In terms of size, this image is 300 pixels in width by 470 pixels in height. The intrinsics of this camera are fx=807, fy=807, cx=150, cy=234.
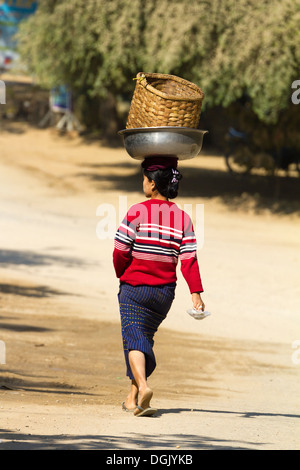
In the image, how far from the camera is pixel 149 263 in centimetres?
529

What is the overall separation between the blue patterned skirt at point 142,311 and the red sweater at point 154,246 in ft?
0.19

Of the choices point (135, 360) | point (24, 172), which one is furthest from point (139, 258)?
point (24, 172)

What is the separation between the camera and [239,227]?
19.5m

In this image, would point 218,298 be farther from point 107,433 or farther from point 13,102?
point 13,102

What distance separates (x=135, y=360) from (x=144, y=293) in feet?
1.44

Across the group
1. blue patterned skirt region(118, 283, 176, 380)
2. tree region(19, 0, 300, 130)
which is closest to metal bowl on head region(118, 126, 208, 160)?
blue patterned skirt region(118, 283, 176, 380)

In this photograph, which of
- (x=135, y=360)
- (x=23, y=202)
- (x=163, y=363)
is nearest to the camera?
(x=135, y=360)

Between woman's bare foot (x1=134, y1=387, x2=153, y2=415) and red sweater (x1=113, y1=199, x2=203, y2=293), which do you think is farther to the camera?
red sweater (x1=113, y1=199, x2=203, y2=293)

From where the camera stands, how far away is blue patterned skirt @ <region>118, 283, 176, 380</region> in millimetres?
5289

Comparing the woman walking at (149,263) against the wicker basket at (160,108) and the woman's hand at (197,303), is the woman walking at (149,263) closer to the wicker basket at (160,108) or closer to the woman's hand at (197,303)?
the woman's hand at (197,303)

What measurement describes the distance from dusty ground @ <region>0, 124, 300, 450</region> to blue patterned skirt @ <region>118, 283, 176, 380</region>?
1.51 ft

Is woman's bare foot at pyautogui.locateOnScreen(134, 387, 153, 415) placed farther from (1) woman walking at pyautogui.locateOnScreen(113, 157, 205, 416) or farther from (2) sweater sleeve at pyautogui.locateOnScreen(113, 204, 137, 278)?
(2) sweater sleeve at pyautogui.locateOnScreen(113, 204, 137, 278)

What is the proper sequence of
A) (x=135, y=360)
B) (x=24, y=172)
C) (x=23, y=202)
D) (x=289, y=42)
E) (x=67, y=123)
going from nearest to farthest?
(x=135, y=360) → (x=289, y=42) → (x=23, y=202) → (x=24, y=172) → (x=67, y=123)

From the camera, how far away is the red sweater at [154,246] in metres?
5.23
